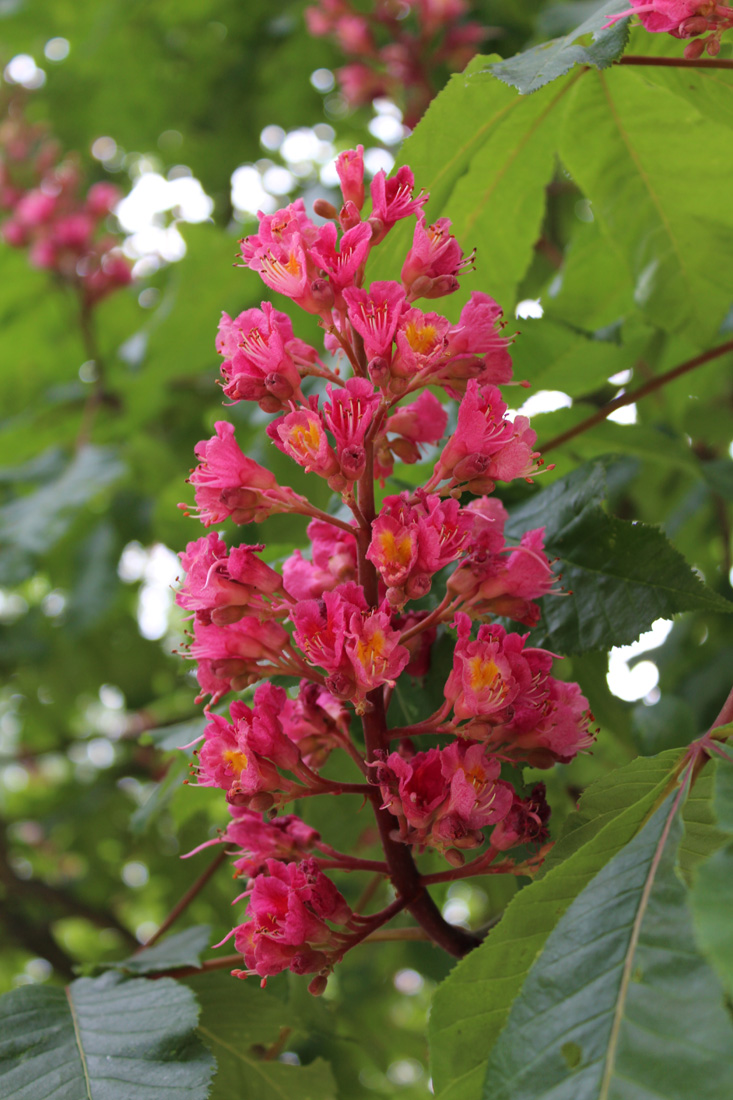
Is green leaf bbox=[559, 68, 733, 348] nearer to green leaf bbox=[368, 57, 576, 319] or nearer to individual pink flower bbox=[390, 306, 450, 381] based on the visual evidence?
green leaf bbox=[368, 57, 576, 319]

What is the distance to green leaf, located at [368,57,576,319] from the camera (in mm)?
1282

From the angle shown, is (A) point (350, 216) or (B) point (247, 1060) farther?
(B) point (247, 1060)

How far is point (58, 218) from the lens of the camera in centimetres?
393

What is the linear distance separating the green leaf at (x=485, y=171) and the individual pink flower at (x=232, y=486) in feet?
1.21

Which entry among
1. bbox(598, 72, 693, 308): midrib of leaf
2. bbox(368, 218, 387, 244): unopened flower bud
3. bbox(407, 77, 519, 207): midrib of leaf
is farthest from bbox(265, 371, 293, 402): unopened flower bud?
bbox(598, 72, 693, 308): midrib of leaf

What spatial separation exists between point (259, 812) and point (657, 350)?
5.55 feet

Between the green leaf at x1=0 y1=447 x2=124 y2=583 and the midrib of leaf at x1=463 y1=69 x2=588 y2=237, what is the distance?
1.48m

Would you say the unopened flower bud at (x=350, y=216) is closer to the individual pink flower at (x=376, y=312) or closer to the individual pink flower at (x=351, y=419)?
the individual pink flower at (x=376, y=312)

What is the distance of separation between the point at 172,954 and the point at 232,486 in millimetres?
773

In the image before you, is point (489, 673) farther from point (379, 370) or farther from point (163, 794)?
point (163, 794)

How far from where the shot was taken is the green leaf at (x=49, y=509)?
2.45 metres

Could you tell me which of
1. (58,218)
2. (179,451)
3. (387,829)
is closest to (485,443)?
(387,829)

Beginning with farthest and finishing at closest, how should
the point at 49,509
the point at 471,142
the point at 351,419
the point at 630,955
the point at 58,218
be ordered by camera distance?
the point at 58,218 → the point at 49,509 → the point at 471,142 → the point at 351,419 → the point at 630,955

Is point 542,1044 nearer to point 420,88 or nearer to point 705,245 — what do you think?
point 705,245
